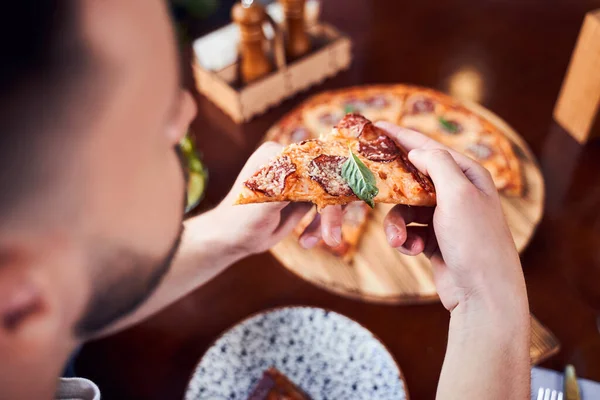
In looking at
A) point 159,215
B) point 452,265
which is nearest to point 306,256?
point 452,265

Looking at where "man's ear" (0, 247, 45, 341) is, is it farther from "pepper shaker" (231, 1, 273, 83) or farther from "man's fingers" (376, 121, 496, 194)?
"pepper shaker" (231, 1, 273, 83)

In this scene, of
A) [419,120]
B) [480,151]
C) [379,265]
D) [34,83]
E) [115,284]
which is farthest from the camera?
[419,120]

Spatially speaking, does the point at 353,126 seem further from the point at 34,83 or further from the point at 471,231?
the point at 34,83

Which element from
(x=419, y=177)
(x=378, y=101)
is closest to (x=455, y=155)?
(x=419, y=177)

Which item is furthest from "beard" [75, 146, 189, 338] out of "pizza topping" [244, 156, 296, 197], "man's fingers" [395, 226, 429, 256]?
"man's fingers" [395, 226, 429, 256]

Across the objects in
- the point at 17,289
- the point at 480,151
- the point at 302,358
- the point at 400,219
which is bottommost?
the point at 302,358

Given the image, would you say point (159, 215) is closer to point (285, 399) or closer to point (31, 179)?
point (31, 179)
